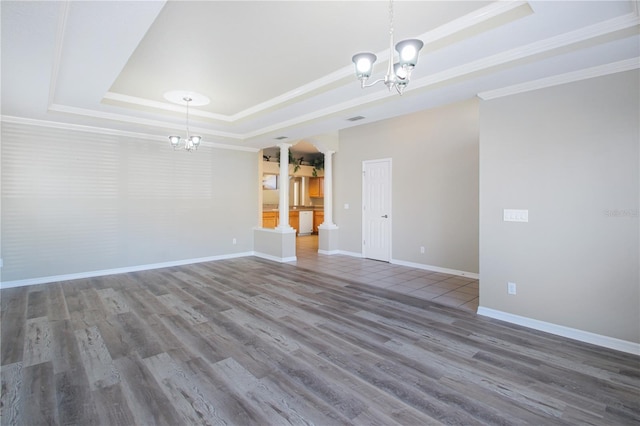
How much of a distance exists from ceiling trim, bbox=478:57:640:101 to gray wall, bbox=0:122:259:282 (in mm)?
5389

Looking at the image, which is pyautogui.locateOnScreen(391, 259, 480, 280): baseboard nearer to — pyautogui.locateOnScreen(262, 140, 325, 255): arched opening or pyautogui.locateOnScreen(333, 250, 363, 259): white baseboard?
pyautogui.locateOnScreen(333, 250, 363, 259): white baseboard

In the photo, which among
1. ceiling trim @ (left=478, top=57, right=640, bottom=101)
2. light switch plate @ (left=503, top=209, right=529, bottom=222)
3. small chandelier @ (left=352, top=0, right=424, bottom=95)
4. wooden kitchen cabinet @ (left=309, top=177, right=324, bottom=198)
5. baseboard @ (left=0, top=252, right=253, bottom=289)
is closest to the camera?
small chandelier @ (left=352, top=0, right=424, bottom=95)

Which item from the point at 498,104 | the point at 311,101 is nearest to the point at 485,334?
the point at 498,104

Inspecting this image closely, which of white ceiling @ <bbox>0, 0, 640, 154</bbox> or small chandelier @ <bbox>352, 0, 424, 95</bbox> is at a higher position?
white ceiling @ <bbox>0, 0, 640, 154</bbox>

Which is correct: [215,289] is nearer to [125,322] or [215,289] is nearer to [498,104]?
[125,322]

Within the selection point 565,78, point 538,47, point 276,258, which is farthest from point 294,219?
point 538,47

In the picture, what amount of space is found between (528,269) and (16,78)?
5639mm

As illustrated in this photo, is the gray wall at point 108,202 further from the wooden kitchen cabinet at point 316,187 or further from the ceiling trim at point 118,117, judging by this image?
the wooden kitchen cabinet at point 316,187

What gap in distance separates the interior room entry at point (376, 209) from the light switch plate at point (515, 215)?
318 centimetres

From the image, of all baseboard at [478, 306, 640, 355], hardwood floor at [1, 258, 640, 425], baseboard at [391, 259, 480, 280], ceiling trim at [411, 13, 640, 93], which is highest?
ceiling trim at [411, 13, 640, 93]

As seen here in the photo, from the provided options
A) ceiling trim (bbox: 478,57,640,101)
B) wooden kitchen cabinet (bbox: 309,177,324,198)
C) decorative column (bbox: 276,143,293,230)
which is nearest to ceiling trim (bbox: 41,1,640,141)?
ceiling trim (bbox: 478,57,640,101)

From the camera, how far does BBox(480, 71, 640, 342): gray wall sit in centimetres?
274

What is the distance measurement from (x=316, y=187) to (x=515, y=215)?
9.13m

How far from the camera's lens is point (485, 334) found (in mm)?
3092
